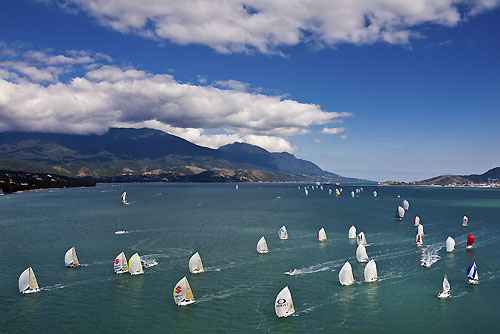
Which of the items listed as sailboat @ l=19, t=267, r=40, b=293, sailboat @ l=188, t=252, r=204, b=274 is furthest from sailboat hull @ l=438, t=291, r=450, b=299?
sailboat @ l=19, t=267, r=40, b=293

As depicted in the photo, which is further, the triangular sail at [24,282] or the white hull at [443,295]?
the triangular sail at [24,282]

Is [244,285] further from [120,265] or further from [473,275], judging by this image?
[473,275]

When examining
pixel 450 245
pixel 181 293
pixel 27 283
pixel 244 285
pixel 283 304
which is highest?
pixel 450 245

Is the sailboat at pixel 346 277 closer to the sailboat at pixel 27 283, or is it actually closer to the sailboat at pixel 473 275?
the sailboat at pixel 473 275

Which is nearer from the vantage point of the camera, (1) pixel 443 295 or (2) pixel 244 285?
(1) pixel 443 295

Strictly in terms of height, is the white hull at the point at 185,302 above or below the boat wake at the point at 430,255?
below

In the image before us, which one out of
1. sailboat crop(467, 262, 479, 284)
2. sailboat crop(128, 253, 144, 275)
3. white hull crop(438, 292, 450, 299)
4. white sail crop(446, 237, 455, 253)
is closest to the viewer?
white hull crop(438, 292, 450, 299)

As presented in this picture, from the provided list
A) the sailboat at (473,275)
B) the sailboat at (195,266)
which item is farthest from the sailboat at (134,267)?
the sailboat at (473,275)

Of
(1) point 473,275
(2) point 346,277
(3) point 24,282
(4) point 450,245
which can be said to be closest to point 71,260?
(3) point 24,282

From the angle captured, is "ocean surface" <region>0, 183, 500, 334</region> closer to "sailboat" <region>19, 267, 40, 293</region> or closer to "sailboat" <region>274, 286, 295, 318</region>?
"sailboat" <region>274, 286, 295, 318</region>

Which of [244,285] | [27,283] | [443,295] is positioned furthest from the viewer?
[244,285]
